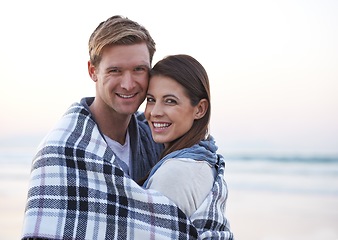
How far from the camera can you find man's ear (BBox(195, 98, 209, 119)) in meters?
3.22

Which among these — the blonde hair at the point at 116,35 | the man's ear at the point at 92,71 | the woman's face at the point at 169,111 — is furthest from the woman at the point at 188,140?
the man's ear at the point at 92,71

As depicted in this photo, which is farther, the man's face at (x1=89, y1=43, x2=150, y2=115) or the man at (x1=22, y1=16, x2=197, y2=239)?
the man's face at (x1=89, y1=43, x2=150, y2=115)

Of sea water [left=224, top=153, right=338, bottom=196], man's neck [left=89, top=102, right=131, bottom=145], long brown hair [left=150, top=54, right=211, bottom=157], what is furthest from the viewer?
sea water [left=224, top=153, right=338, bottom=196]

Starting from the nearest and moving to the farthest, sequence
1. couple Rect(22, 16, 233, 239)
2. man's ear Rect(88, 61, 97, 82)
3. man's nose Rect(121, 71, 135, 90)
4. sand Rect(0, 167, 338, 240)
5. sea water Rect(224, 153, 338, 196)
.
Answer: couple Rect(22, 16, 233, 239) → man's nose Rect(121, 71, 135, 90) → man's ear Rect(88, 61, 97, 82) → sand Rect(0, 167, 338, 240) → sea water Rect(224, 153, 338, 196)

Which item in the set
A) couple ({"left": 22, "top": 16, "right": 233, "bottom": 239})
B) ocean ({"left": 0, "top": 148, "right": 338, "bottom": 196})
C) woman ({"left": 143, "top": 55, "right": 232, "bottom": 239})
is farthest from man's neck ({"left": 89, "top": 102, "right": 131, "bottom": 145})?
ocean ({"left": 0, "top": 148, "right": 338, "bottom": 196})

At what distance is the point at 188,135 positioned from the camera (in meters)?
3.21

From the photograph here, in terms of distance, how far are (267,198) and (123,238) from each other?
887 cm

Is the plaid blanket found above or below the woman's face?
below

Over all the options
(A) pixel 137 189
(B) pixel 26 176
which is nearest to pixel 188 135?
(A) pixel 137 189

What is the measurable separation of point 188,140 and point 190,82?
25 cm

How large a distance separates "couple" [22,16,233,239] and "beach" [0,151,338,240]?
4.68m

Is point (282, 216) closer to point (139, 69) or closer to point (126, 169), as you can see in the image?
point (126, 169)

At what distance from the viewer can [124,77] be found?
11.2ft

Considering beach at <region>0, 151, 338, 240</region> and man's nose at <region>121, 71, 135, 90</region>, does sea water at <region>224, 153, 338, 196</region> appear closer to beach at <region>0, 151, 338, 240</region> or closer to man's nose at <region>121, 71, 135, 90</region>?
beach at <region>0, 151, 338, 240</region>
